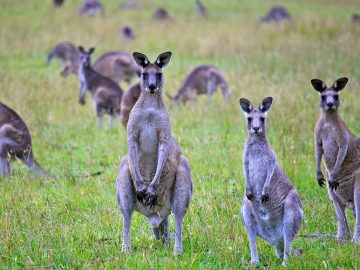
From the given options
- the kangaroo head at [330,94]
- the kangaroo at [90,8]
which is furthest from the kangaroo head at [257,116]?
the kangaroo at [90,8]

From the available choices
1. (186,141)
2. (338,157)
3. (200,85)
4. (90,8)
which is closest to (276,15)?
(90,8)

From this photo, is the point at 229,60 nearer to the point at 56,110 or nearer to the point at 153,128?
the point at 56,110

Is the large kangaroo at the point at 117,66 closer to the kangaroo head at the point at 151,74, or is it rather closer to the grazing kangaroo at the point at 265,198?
the kangaroo head at the point at 151,74

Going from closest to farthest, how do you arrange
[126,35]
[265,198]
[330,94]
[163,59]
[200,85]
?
[265,198] → [163,59] → [330,94] → [200,85] → [126,35]

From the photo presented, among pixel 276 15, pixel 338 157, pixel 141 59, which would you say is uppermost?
pixel 276 15

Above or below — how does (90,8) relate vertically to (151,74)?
above

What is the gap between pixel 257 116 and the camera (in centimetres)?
588

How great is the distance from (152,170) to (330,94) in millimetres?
1889

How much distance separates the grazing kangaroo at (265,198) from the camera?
17.8ft

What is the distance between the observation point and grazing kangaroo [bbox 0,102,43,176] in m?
8.80

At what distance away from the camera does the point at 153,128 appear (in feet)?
19.6

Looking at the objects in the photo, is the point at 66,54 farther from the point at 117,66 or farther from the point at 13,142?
the point at 13,142

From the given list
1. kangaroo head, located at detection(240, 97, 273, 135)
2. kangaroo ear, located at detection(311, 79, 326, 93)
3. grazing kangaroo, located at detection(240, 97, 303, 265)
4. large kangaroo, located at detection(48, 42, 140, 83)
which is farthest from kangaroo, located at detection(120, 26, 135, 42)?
grazing kangaroo, located at detection(240, 97, 303, 265)

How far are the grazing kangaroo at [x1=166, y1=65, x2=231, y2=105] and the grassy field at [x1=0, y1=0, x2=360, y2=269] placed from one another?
33 cm
